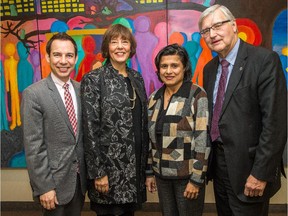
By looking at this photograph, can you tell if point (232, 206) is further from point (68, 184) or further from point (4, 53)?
point (4, 53)

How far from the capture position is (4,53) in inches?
113

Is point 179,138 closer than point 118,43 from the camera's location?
Yes

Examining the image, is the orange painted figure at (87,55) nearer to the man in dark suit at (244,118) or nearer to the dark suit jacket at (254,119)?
the man in dark suit at (244,118)

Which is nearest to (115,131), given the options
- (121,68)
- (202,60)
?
(121,68)

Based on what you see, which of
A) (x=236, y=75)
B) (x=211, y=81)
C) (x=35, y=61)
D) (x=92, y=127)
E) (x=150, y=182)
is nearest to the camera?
(x=236, y=75)

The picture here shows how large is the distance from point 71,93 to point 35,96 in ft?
0.75

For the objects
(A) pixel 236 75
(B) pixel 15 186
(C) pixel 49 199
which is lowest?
(B) pixel 15 186

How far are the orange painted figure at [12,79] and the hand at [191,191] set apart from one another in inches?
77.7

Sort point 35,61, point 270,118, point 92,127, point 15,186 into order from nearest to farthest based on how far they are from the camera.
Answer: point 270,118 < point 92,127 < point 35,61 < point 15,186

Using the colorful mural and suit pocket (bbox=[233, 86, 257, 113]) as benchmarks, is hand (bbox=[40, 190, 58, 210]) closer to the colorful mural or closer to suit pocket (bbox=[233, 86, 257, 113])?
suit pocket (bbox=[233, 86, 257, 113])

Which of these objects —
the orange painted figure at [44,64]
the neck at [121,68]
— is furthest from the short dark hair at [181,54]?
the orange painted figure at [44,64]

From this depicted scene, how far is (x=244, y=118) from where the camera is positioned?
1.60 m

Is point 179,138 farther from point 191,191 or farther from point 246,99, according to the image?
point 246,99

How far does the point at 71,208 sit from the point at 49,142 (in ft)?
1.42
